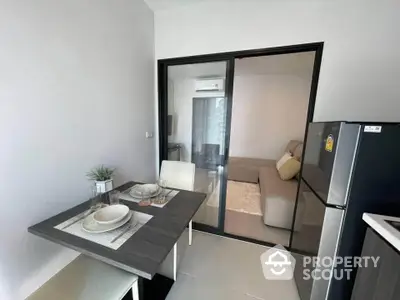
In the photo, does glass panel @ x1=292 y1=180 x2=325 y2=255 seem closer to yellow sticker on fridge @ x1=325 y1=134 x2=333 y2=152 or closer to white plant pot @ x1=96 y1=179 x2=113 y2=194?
yellow sticker on fridge @ x1=325 y1=134 x2=333 y2=152

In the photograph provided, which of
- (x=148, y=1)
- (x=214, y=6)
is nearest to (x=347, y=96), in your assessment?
(x=214, y=6)

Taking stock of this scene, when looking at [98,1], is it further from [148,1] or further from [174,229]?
[174,229]

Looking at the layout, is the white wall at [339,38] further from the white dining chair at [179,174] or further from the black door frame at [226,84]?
the white dining chair at [179,174]

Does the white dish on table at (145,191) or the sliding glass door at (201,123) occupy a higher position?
the sliding glass door at (201,123)

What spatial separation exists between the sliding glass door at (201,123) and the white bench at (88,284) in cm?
144

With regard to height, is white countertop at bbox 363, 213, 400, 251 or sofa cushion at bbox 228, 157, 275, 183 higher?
white countertop at bbox 363, 213, 400, 251

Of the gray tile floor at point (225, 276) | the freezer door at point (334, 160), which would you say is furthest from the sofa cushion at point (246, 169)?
the freezer door at point (334, 160)

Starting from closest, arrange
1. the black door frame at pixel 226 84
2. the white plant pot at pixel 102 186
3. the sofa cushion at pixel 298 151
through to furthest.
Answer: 1. the white plant pot at pixel 102 186
2. the black door frame at pixel 226 84
3. the sofa cushion at pixel 298 151

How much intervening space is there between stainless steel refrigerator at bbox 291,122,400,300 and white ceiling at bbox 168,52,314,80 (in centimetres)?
138

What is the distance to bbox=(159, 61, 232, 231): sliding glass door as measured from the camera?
2.15 m

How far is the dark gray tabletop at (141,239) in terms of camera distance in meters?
0.86

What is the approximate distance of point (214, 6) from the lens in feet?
6.23

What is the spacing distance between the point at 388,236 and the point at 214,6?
7.57ft

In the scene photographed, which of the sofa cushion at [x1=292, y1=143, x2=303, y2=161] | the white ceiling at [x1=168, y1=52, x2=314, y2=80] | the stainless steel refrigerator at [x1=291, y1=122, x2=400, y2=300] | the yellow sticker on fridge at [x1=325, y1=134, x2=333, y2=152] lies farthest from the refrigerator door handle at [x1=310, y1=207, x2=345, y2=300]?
the sofa cushion at [x1=292, y1=143, x2=303, y2=161]
